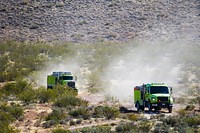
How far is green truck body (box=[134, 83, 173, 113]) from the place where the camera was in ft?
111

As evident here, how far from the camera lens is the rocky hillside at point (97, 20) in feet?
258

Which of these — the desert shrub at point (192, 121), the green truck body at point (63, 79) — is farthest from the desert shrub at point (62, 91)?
the desert shrub at point (192, 121)

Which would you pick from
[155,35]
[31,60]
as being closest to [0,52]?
[31,60]

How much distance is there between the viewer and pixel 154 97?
3369cm

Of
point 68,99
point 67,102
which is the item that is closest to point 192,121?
point 67,102

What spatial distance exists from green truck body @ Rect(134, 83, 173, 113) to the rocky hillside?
40735 millimetres

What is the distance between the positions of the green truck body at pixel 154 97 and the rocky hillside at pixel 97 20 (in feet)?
134

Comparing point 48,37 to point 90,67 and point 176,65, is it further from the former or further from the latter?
point 176,65

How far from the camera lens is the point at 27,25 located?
83625mm

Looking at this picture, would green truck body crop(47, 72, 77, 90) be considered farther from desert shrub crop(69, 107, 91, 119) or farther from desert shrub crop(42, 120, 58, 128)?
desert shrub crop(42, 120, 58, 128)

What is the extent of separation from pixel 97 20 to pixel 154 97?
50272 millimetres

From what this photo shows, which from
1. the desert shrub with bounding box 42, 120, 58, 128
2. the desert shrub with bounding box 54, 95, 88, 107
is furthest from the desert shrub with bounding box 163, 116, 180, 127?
the desert shrub with bounding box 54, 95, 88, 107

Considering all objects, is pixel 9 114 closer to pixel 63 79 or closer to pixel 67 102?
pixel 67 102

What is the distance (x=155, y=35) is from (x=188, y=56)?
14.7m
